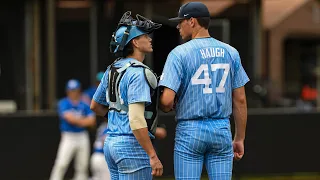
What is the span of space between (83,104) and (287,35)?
15979 mm

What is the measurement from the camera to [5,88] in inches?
548

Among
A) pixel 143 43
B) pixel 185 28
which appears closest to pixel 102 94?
pixel 143 43

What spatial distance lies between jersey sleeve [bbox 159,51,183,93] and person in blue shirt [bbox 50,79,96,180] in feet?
18.4

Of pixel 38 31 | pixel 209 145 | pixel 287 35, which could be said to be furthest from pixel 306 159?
pixel 287 35

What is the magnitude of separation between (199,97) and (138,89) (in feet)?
1.54

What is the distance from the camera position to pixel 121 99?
15.3 ft

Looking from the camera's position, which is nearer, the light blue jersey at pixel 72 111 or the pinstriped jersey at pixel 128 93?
the pinstriped jersey at pixel 128 93

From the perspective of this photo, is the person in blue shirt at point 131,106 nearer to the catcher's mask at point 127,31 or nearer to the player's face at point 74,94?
the catcher's mask at point 127,31

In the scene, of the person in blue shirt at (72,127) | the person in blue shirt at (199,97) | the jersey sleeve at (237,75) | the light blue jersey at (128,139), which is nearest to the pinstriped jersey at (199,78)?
the person in blue shirt at (199,97)

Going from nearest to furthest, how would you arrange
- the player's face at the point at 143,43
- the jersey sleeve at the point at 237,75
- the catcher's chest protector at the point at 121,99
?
the catcher's chest protector at the point at 121,99, the player's face at the point at 143,43, the jersey sleeve at the point at 237,75

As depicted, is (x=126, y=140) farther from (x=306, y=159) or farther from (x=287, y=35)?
(x=287, y=35)

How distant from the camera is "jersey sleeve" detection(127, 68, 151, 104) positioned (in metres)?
4.51

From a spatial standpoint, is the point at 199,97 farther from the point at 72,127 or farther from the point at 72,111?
the point at 72,127

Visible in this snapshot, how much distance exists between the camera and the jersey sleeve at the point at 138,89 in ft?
14.8
